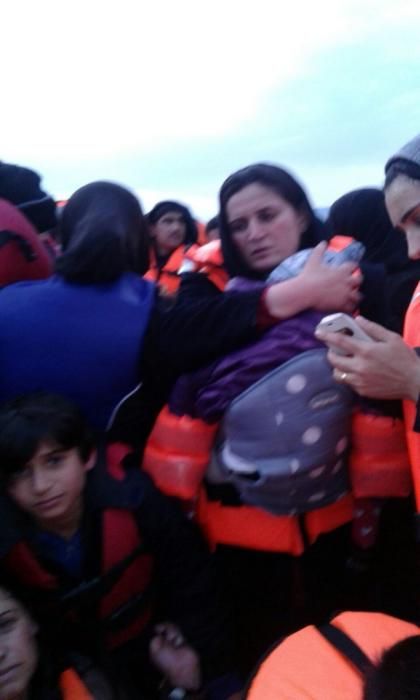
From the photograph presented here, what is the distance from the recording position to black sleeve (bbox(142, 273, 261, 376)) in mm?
1580

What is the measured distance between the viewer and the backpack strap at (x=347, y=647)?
1.22 m

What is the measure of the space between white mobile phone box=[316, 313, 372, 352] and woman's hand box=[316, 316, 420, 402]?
0.04 ft

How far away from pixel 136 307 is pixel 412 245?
61 centimetres

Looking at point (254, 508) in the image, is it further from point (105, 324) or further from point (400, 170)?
point (400, 170)

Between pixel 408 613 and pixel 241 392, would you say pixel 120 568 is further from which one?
pixel 408 613

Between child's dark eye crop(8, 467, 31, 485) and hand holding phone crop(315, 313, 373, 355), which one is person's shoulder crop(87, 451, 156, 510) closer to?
child's dark eye crop(8, 467, 31, 485)

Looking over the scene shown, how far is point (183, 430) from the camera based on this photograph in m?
1.58

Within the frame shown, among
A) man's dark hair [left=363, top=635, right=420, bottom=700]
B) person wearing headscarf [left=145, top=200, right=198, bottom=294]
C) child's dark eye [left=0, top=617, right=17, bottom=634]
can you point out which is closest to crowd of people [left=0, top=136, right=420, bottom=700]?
child's dark eye [left=0, top=617, right=17, bottom=634]

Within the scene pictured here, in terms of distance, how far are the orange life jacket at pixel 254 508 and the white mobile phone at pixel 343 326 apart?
0.22 m

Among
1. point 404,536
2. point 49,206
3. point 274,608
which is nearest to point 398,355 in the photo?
point 404,536

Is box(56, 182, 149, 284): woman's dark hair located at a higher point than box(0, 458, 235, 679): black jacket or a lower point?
higher

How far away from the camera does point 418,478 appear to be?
1.47 m

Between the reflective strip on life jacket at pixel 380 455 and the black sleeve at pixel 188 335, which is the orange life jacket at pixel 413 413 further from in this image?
the black sleeve at pixel 188 335

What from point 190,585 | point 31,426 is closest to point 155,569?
point 190,585
